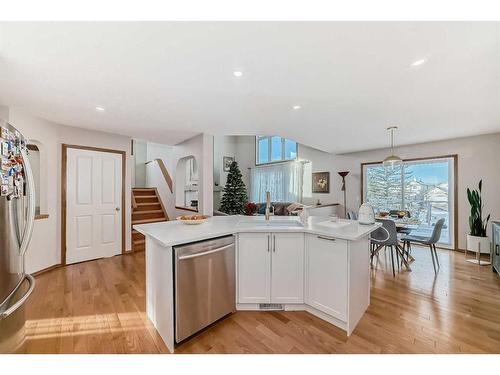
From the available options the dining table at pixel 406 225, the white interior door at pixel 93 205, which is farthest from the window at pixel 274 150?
the white interior door at pixel 93 205

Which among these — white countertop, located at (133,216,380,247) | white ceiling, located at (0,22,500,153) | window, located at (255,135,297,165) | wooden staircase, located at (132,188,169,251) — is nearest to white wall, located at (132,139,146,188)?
wooden staircase, located at (132,188,169,251)

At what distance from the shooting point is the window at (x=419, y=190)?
4.45 metres

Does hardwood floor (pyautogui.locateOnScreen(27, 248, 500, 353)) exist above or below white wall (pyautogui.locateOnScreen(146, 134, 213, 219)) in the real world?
below

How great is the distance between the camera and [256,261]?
2.03 metres

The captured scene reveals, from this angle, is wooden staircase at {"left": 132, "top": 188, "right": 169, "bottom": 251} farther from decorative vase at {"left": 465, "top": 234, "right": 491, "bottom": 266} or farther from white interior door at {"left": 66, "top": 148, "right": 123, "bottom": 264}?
decorative vase at {"left": 465, "top": 234, "right": 491, "bottom": 266}

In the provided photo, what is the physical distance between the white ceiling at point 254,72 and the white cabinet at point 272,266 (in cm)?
147

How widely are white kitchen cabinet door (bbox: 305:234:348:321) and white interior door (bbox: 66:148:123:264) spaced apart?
3532 millimetres

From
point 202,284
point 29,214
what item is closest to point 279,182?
point 202,284

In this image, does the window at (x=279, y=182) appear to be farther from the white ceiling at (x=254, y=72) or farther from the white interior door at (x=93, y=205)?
the white interior door at (x=93, y=205)

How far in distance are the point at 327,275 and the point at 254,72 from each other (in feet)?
6.13

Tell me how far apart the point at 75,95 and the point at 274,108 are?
2.19 metres

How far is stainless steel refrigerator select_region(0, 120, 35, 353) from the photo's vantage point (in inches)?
45.0

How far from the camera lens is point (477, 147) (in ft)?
13.3

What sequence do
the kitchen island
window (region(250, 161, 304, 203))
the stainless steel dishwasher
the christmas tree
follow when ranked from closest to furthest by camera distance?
the stainless steel dishwasher, the kitchen island, the christmas tree, window (region(250, 161, 304, 203))
